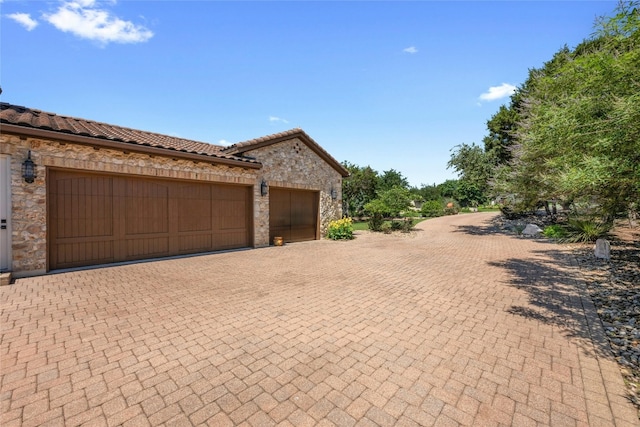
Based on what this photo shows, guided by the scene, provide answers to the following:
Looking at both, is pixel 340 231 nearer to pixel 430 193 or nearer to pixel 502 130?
pixel 502 130

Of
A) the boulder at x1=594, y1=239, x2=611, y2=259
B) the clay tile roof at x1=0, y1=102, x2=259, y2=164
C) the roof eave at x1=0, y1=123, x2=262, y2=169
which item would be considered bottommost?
the boulder at x1=594, y1=239, x2=611, y2=259

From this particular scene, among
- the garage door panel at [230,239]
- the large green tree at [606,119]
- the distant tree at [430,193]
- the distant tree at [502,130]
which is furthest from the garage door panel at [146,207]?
the distant tree at [430,193]

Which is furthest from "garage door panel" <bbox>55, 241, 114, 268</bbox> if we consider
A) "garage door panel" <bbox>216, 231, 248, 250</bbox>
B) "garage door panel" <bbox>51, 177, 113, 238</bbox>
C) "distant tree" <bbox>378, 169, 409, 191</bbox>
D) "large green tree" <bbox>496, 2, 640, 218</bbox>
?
"distant tree" <bbox>378, 169, 409, 191</bbox>

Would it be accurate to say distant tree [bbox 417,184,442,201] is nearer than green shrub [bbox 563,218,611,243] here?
No

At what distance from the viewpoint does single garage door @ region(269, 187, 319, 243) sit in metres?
12.6

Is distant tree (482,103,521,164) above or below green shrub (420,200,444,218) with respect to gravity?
above

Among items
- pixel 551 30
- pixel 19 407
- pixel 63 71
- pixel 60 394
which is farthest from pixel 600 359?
pixel 63 71

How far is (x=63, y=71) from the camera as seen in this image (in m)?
8.25

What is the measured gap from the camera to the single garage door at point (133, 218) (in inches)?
282

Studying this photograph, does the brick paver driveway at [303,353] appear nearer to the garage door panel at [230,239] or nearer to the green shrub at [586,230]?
the garage door panel at [230,239]

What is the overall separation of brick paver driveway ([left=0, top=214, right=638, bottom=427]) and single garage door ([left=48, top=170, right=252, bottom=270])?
140cm

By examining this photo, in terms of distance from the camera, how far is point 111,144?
24.5ft

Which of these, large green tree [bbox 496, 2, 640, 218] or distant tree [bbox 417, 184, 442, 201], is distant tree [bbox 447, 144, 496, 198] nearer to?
large green tree [bbox 496, 2, 640, 218]

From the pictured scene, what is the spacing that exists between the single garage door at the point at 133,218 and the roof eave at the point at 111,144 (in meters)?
0.92
